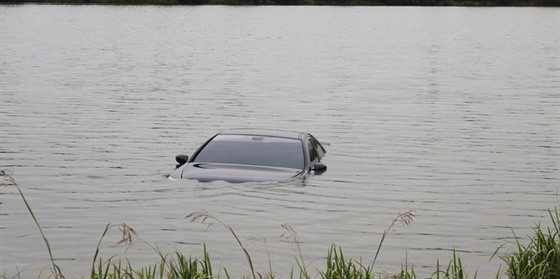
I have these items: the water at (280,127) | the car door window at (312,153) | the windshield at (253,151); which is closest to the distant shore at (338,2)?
the water at (280,127)

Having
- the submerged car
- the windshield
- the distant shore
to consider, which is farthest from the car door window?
the distant shore

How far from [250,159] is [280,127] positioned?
1406 cm

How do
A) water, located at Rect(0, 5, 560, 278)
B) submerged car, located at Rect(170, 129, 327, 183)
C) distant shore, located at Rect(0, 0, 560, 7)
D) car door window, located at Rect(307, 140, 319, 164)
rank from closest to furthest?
water, located at Rect(0, 5, 560, 278) < submerged car, located at Rect(170, 129, 327, 183) < car door window, located at Rect(307, 140, 319, 164) < distant shore, located at Rect(0, 0, 560, 7)

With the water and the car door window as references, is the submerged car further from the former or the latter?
the water

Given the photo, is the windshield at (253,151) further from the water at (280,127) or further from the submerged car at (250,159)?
the water at (280,127)

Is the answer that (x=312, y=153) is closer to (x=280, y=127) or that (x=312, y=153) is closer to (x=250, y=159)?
(x=250, y=159)

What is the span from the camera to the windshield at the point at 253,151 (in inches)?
781

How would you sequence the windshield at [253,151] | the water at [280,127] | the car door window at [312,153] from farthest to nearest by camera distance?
1. the car door window at [312,153]
2. the windshield at [253,151]
3. the water at [280,127]

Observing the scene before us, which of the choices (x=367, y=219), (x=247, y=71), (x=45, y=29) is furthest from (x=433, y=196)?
(x=45, y=29)

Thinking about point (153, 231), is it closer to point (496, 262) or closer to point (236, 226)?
point (236, 226)

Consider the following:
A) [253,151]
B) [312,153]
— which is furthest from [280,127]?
[253,151]

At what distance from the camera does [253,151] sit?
20078mm

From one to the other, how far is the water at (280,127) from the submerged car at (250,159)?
22cm

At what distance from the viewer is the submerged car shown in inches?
755
